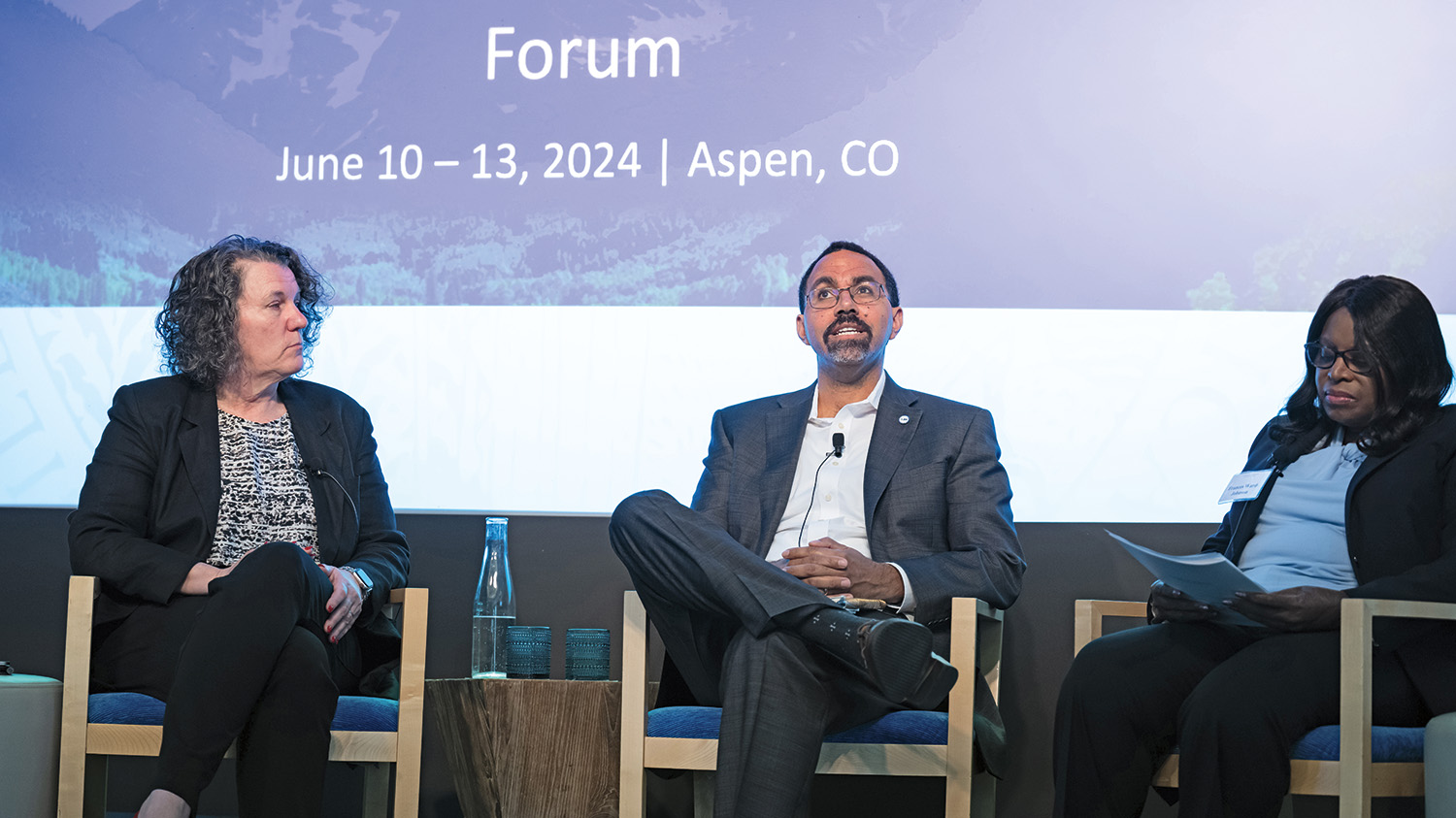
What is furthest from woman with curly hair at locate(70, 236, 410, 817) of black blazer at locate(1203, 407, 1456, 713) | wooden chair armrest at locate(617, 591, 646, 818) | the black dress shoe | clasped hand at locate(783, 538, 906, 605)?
black blazer at locate(1203, 407, 1456, 713)

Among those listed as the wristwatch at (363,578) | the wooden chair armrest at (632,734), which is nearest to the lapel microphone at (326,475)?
the wristwatch at (363,578)

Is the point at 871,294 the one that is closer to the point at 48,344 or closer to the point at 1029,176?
the point at 1029,176

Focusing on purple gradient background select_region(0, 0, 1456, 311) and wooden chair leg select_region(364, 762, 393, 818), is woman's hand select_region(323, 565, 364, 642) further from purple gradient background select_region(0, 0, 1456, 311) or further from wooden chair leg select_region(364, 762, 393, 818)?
purple gradient background select_region(0, 0, 1456, 311)

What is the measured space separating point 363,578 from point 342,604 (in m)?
0.13

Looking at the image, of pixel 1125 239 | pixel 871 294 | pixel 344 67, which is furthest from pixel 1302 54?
pixel 344 67

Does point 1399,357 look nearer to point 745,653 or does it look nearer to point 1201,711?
point 1201,711

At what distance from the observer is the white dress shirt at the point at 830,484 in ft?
8.85

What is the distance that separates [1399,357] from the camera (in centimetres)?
Answer: 246

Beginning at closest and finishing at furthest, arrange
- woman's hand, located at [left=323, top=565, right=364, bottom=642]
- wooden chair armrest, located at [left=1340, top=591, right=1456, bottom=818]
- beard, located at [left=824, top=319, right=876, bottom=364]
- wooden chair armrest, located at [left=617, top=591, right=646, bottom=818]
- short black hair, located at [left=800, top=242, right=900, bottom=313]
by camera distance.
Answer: wooden chair armrest, located at [left=1340, top=591, right=1456, bottom=818] < wooden chair armrest, located at [left=617, top=591, right=646, bottom=818] < woman's hand, located at [left=323, top=565, right=364, bottom=642] < beard, located at [left=824, top=319, right=876, bottom=364] < short black hair, located at [left=800, top=242, right=900, bottom=313]

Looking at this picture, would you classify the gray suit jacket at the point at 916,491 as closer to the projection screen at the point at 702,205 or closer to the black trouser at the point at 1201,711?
the black trouser at the point at 1201,711

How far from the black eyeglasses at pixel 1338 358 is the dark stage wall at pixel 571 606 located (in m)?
0.65

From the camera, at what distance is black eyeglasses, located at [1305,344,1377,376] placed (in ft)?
8.08

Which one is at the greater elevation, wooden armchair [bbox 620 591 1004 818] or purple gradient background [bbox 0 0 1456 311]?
purple gradient background [bbox 0 0 1456 311]

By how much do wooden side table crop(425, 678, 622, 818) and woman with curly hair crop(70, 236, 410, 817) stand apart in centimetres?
32
